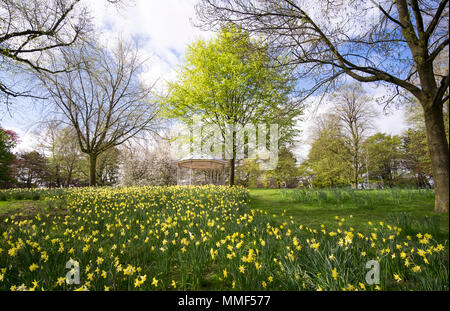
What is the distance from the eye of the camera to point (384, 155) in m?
16.3

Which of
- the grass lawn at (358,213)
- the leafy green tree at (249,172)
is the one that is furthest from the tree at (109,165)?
the grass lawn at (358,213)

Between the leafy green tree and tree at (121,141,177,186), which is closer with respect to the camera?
tree at (121,141,177,186)

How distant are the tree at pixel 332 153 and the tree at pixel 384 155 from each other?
1670 mm

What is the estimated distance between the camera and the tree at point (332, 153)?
1728cm

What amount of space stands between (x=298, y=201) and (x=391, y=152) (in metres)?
14.3

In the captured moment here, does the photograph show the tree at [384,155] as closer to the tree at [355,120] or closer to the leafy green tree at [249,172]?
the tree at [355,120]

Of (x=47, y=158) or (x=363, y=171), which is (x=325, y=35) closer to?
(x=363, y=171)

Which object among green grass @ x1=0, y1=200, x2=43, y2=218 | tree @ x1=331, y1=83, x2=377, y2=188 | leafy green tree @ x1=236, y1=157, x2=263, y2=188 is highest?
tree @ x1=331, y1=83, x2=377, y2=188

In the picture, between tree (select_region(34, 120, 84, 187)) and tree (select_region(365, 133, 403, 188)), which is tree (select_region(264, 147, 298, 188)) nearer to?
tree (select_region(365, 133, 403, 188))

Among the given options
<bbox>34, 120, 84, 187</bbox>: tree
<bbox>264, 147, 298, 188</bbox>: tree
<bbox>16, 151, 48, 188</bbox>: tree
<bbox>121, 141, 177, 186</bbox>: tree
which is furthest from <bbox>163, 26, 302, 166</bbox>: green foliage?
<bbox>16, 151, 48, 188</bbox>: tree

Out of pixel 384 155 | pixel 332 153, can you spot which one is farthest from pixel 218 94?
pixel 384 155

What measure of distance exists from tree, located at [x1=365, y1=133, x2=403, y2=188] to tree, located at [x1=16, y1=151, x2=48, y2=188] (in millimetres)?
31888

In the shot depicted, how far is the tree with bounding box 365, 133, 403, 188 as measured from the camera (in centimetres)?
1630

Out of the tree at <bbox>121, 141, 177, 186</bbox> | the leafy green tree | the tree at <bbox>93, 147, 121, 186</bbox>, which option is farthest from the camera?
the tree at <bbox>93, 147, 121, 186</bbox>
